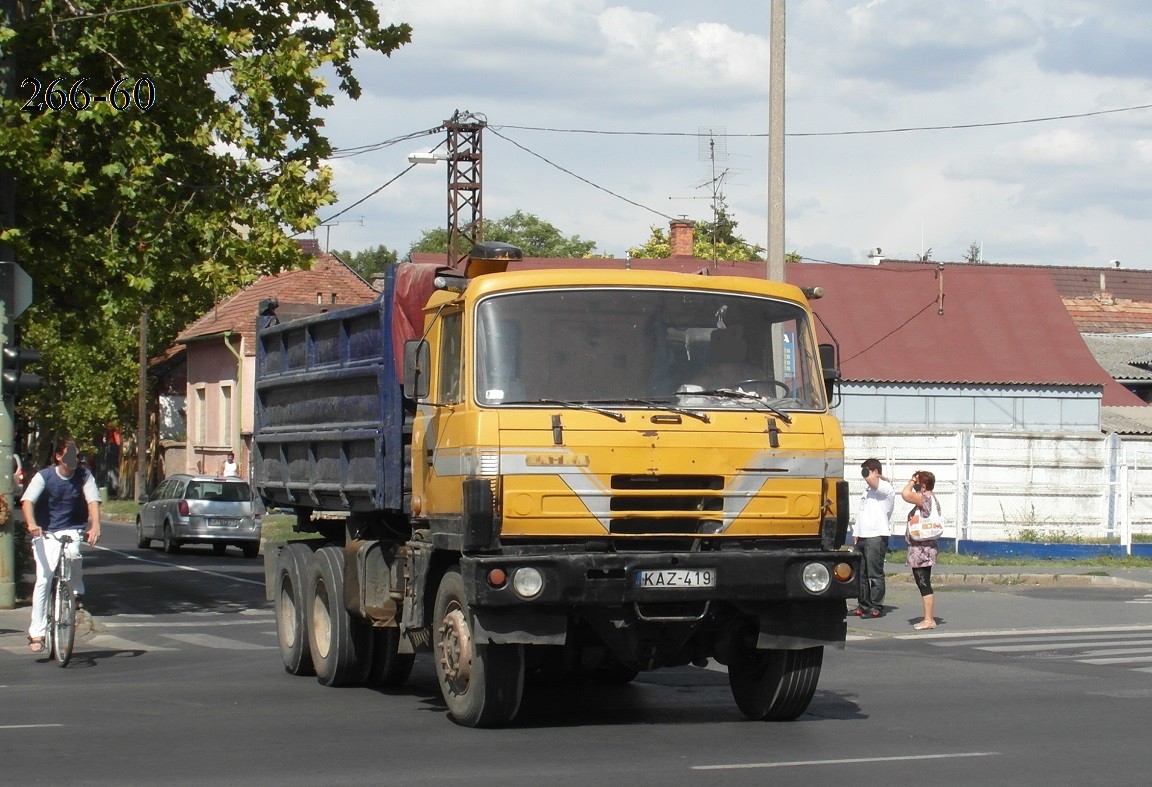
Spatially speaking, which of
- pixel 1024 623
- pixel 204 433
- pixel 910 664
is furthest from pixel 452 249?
pixel 204 433

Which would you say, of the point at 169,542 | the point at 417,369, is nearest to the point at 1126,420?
the point at 169,542

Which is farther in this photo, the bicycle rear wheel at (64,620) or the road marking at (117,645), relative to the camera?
the road marking at (117,645)

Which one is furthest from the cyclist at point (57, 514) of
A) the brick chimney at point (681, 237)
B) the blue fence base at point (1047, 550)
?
the brick chimney at point (681, 237)

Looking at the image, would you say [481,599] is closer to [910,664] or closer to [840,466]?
[840,466]

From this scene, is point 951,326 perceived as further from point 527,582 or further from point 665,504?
point 527,582

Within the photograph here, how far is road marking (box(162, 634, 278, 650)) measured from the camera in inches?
603

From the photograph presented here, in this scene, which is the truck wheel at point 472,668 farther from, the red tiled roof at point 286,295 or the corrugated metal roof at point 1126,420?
the red tiled roof at point 286,295

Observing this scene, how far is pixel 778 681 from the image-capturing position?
9781 mm

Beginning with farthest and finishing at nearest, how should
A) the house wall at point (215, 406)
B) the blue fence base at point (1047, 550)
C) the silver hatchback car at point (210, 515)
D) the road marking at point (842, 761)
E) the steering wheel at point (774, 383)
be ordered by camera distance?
the house wall at point (215, 406) → the silver hatchback car at point (210, 515) → the blue fence base at point (1047, 550) → the steering wheel at point (774, 383) → the road marking at point (842, 761)

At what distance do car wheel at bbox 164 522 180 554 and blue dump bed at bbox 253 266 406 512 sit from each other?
18786mm

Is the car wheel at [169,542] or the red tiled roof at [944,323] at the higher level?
the red tiled roof at [944,323]

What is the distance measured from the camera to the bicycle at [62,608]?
43.6 ft

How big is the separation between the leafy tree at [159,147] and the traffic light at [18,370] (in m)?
1.23

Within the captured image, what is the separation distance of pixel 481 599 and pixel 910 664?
6.01 metres
